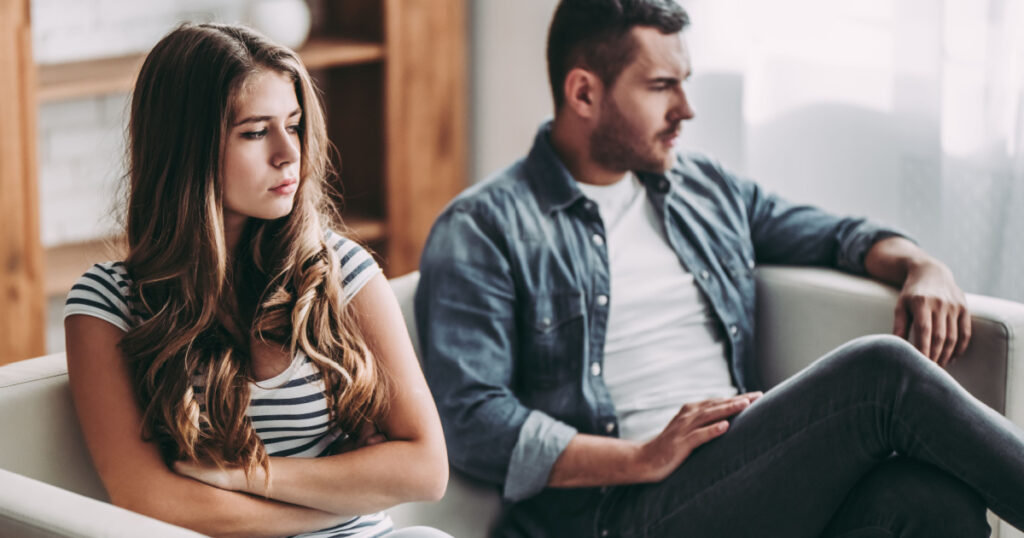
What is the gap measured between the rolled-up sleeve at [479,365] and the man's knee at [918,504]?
421 mm

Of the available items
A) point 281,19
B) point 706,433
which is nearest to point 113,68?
point 281,19

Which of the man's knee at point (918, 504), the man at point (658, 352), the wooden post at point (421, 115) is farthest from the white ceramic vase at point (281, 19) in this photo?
the man's knee at point (918, 504)

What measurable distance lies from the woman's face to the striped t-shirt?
15cm

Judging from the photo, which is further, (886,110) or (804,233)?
(886,110)

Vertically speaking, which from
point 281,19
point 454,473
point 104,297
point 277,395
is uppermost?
point 281,19

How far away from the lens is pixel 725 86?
109 inches

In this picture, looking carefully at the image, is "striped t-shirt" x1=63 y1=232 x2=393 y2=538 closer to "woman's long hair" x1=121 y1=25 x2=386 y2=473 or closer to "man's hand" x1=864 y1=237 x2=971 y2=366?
"woman's long hair" x1=121 y1=25 x2=386 y2=473

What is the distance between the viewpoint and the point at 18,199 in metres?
2.48

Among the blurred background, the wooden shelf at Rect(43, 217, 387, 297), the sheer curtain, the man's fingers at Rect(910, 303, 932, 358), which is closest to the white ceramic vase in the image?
the blurred background

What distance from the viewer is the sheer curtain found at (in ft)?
7.45

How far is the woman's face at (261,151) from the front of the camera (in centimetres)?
141

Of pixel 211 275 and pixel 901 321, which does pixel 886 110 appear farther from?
pixel 211 275

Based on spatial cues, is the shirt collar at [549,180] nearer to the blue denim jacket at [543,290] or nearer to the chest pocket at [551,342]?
the blue denim jacket at [543,290]

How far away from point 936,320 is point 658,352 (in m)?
0.42
